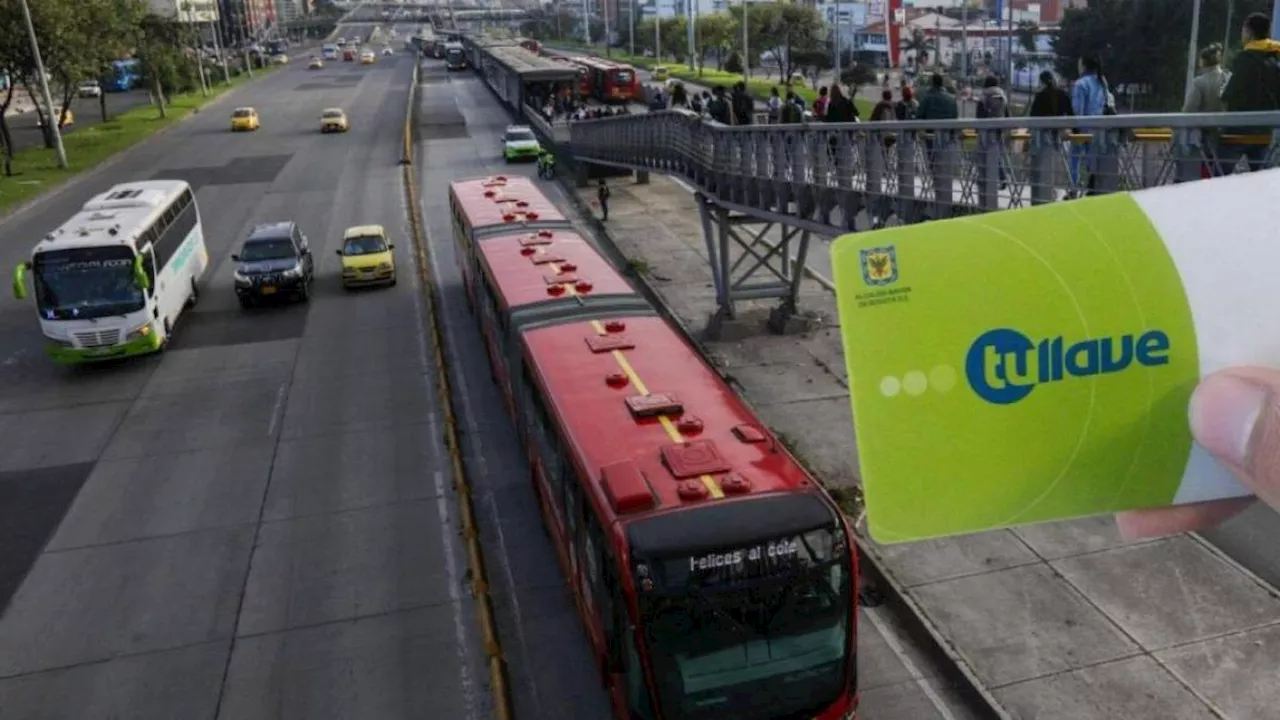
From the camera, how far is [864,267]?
2.88m

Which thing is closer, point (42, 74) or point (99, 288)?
point (99, 288)

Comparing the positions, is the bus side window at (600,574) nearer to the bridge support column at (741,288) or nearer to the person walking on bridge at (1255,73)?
the person walking on bridge at (1255,73)

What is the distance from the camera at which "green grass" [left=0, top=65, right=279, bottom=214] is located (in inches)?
1777

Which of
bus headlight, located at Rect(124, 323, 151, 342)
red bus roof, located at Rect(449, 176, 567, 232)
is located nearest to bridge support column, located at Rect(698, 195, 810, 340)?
red bus roof, located at Rect(449, 176, 567, 232)

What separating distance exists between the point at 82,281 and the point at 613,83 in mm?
47937

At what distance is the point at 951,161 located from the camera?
12.6 metres

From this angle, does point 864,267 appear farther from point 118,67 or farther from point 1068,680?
point 118,67

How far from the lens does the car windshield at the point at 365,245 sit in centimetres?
2945

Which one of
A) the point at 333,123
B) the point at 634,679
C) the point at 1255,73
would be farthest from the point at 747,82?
the point at 634,679

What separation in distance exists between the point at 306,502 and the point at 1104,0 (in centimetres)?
4167

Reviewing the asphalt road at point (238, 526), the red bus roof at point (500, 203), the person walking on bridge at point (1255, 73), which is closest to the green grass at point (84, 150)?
the asphalt road at point (238, 526)

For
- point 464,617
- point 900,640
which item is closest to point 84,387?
point 464,617

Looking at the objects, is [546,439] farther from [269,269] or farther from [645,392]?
[269,269]

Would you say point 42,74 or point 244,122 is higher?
point 42,74
